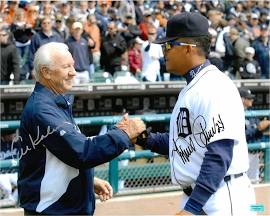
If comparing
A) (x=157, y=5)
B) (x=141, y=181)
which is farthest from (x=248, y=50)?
(x=141, y=181)

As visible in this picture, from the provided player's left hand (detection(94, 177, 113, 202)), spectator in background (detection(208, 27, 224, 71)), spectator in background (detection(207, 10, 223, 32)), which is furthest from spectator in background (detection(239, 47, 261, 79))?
player's left hand (detection(94, 177, 113, 202))

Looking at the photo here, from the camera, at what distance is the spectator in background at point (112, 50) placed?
1134 cm

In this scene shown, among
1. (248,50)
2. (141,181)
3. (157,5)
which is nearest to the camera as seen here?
(141,181)

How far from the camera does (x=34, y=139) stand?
3.28 m

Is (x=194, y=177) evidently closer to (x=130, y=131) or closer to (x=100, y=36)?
(x=130, y=131)

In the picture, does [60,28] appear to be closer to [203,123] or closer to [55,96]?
[55,96]

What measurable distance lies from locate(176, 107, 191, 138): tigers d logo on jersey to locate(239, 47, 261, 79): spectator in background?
984 centimetres

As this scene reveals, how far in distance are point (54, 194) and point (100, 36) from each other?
8651 millimetres

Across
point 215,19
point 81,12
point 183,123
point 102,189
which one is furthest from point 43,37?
point 183,123

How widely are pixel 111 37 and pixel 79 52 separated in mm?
1252

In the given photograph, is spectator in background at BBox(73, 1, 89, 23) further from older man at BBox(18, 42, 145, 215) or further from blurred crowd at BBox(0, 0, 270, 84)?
older man at BBox(18, 42, 145, 215)
